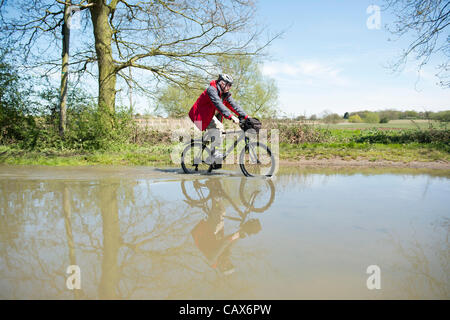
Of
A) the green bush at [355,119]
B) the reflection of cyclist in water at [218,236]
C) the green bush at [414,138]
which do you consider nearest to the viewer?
the reflection of cyclist in water at [218,236]

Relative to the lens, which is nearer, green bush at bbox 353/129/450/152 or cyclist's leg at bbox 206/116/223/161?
cyclist's leg at bbox 206/116/223/161

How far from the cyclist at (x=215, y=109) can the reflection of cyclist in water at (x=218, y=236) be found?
2668 millimetres

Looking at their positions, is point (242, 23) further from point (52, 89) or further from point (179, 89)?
point (52, 89)

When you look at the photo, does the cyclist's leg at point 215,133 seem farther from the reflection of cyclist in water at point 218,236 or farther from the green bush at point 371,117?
the green bush at point 371,117

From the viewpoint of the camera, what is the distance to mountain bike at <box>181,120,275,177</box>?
22.4 ft

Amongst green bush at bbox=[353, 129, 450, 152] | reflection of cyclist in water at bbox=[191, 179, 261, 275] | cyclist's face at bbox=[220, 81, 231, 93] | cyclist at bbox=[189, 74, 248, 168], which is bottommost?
reflection of cyclist in water at bbox=[191, 179, 261, 275]

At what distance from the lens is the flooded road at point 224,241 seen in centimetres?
234

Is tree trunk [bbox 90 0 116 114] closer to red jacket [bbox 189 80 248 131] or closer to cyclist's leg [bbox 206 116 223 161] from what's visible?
red jacket [bbox 189 80 248 131]

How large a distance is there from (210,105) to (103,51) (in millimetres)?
7261

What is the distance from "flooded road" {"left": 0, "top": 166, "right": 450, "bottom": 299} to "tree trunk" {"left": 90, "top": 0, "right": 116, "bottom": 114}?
23.0 ft
